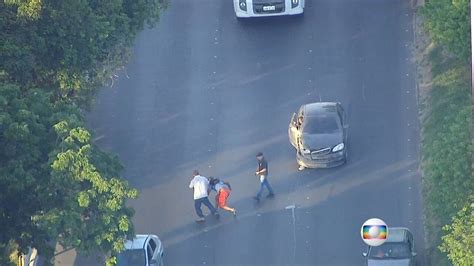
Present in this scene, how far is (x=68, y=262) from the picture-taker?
115ft

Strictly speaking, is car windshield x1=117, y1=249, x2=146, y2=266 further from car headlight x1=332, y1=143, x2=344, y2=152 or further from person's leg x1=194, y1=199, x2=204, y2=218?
car headlight x1=332, y1=143, x2=344, y2=152

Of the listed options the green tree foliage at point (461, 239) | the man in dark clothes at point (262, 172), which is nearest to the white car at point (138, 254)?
the man in dark clothes at point (262, 172)

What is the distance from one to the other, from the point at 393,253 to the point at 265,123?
872cm

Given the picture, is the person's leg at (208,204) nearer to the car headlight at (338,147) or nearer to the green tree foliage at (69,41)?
the car headlight at (338,147)

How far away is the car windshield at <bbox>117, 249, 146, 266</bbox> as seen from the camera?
A: 32719 millimetres

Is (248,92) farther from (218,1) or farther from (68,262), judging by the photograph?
(68,262)

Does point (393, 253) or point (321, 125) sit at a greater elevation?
point (321, 125)

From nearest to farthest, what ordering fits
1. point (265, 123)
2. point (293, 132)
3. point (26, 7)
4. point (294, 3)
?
point (26, 7) < point (293, 132) < point (265, 123) < point (294, 3)

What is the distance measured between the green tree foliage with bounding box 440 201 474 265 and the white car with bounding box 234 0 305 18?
15.1 m

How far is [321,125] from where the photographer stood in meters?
37.4

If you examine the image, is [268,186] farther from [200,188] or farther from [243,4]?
[243,4]

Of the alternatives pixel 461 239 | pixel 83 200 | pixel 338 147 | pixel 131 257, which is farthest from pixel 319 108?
pixel 83 200

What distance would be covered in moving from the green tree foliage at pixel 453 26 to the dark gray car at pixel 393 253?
21.8ft

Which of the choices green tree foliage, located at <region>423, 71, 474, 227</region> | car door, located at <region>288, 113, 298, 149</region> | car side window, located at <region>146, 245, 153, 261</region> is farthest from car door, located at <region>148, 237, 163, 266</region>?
green tree foliage, located at <region>423, 71, 474, 227</region>
